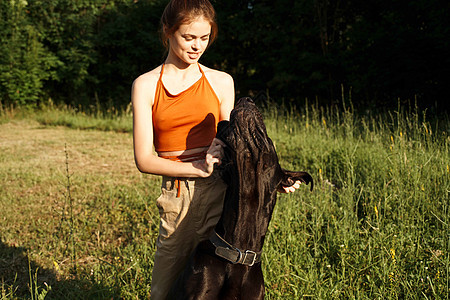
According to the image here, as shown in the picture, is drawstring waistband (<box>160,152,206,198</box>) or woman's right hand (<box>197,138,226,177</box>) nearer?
woman's right hand (<box>197,138,226,177</box>)

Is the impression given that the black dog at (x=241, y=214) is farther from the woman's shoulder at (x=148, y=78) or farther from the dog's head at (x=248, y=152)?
the woman's shoulder at (x=148, y=78)

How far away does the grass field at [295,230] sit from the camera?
3.09 m

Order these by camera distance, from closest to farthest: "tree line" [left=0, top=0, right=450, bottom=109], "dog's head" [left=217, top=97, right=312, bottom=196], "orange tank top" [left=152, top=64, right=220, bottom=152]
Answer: "dog's head" [left=217, top=97, right=312, bottom=196] < "orange tank top" [left=152, top=64, right=220, bottom=152] < "tree line" [left=0, top=0, right=450, bottom=109]

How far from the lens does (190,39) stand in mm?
2107

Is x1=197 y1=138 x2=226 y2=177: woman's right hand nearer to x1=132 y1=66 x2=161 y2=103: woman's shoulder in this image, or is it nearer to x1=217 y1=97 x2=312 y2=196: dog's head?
x1=217 y1=97 x2=312 y2=196: dog's head

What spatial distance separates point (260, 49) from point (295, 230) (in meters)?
10.1

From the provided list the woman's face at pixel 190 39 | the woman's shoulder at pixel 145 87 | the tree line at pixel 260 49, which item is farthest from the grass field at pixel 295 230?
the tree line at pixel 260 49

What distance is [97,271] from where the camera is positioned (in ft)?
11.6

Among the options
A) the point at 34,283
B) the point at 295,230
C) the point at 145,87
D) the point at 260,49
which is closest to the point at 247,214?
the point at 145,87

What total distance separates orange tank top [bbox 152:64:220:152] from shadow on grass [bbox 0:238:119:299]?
151 centimetres

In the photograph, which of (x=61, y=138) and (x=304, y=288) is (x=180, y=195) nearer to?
(x=304, y=288)

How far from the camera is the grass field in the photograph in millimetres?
3092

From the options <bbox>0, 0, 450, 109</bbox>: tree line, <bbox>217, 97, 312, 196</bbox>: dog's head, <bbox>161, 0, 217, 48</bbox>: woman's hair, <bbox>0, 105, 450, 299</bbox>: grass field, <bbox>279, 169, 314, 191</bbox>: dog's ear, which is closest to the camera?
<bbox>217, 97, 312, 196</bbox>: dog's head

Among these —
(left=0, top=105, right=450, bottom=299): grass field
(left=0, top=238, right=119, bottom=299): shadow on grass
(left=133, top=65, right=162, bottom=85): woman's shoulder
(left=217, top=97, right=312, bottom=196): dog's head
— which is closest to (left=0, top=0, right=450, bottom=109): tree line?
(left=0, top=105, right=450, bottom=299): grass field
